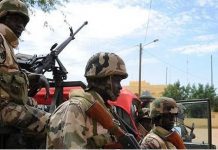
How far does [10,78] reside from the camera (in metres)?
3.80

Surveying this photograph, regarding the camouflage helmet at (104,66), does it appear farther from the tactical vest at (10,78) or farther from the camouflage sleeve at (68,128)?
the tactical vest at (10,78)

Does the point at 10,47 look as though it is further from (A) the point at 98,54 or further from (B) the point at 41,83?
(A) the point at 98,54

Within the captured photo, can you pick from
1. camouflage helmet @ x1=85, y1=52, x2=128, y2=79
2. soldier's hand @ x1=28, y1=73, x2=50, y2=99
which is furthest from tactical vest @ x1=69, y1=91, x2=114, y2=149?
soldier's hand @ x1=28, y1=73, x2=50, y2=99

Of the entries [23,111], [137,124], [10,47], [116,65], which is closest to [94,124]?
[116,65]

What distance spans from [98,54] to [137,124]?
430 cm

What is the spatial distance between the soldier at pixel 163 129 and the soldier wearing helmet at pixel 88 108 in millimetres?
1259

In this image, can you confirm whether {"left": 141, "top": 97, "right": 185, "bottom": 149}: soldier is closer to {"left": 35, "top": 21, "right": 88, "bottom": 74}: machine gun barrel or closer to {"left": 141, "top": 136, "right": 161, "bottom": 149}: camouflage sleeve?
{"left": 141, "top": 136, "right": 161, "bottom": 149}: camouflage sleeve

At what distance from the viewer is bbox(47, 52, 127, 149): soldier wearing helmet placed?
284 centimetres

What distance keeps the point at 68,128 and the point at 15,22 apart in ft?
5.10

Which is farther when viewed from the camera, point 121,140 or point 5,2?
point 5,2

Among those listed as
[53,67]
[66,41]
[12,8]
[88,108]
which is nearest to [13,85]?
[12,8]

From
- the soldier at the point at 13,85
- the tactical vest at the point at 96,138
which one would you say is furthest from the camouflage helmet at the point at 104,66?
the soldier at the point at 13,85

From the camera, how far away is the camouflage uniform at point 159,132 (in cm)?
431

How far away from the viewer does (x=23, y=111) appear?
3746mm
